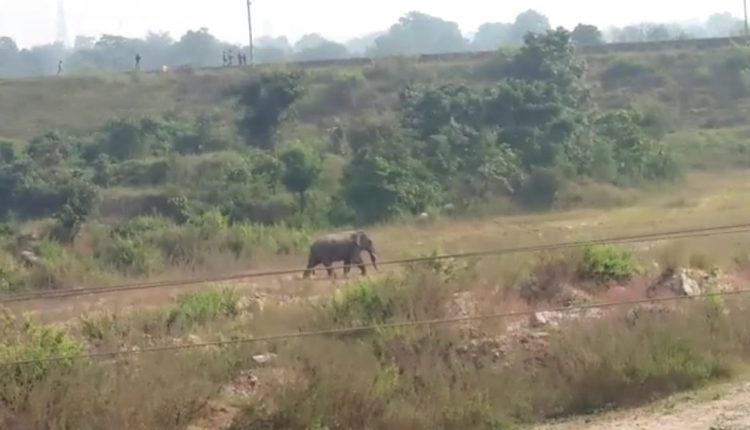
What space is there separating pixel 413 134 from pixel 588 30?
3431 cm

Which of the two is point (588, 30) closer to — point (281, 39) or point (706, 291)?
point (706, 291)

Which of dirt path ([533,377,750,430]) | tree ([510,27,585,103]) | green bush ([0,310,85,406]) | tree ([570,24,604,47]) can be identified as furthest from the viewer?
tree ([570,24,604,47])

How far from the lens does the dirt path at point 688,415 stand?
1126 cm

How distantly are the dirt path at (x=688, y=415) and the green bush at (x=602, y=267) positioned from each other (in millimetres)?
3365

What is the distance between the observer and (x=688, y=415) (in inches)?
463

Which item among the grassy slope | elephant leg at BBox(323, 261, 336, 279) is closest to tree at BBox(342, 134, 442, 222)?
elephant leg at BBox(323, 261, 336, 279)

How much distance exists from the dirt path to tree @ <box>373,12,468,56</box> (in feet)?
336

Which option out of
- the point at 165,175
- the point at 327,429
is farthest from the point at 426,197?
the point at 327,429

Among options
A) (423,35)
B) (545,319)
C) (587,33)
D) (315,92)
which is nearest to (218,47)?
(423,35)

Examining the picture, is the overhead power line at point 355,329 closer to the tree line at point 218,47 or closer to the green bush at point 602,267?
the green bush at point 602,267

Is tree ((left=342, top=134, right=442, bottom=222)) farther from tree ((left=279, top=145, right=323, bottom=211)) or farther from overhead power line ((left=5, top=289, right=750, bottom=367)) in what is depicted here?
overhead power line ((left=5, top=289, right=750, bottom=367))

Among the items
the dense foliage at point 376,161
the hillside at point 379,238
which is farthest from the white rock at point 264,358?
the dense foliage at point 376,161

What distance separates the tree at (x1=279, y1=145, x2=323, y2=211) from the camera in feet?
107

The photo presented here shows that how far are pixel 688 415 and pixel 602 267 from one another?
14.7 feet
